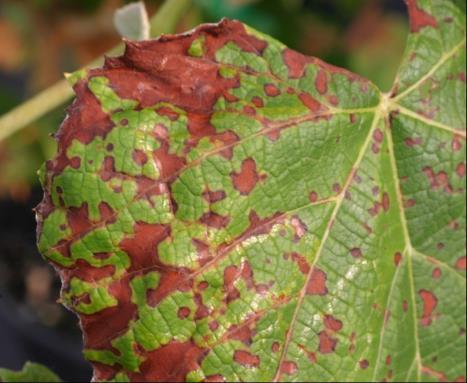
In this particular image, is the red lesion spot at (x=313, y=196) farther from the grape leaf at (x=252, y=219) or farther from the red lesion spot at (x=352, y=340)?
the red lesion spot at (x=352, y=340)

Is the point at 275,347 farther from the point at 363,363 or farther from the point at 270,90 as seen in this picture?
the point at 270,90

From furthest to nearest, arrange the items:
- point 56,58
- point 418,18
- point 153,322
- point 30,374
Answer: point 56,58
point 30,374
point 418,18
point 153,322

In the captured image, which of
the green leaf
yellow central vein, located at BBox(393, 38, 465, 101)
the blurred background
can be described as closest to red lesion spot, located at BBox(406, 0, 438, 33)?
yellow central vein, located at BBox(393, 38, 465, 101)

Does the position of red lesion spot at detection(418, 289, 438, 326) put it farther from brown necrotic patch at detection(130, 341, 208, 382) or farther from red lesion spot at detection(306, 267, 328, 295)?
brown necrotic patch at detection(130, 341, 208, 382)

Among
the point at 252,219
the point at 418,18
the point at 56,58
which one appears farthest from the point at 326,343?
the point at 56,58

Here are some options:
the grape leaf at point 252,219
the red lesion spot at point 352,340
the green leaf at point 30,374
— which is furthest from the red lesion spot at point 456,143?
the green leaf at point 30,374

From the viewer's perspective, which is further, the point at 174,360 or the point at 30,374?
the point at 30,374

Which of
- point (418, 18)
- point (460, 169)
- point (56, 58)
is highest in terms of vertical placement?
point (56, 58)
